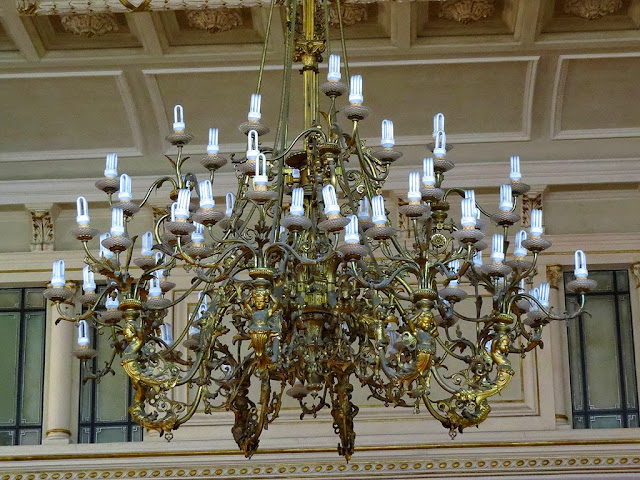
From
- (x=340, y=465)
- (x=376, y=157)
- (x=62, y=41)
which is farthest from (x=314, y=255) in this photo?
(x=62, y=41)

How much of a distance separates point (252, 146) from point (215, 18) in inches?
149

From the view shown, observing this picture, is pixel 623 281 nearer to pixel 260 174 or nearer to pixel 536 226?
pixel 536 226

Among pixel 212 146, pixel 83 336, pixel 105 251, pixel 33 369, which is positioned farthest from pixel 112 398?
pixel 212 146

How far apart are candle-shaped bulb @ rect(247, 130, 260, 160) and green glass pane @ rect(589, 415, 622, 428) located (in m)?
4.92

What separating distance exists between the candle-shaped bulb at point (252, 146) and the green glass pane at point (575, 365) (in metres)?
4.80

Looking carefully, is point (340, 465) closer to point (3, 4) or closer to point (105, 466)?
point (105, 466)

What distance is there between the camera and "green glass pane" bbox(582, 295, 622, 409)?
425 inches

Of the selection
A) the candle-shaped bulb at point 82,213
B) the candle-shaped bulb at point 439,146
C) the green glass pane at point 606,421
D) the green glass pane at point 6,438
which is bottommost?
the green glass pane at point 6,438

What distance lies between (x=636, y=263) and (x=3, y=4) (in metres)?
5.08

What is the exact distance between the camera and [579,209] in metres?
11.1

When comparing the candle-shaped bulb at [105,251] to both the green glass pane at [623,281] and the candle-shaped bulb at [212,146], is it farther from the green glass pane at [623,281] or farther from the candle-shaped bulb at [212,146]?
the green glass pane at [623,281]

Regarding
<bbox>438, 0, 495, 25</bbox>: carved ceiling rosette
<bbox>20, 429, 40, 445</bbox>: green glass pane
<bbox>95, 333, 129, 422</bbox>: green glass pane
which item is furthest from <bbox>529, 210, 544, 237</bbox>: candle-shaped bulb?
<bbox>20, 429, 40, 445</bbox>: green glass pane

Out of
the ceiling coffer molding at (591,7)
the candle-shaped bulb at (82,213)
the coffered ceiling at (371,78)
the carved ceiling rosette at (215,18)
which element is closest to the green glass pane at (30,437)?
the coffered ceiling at (371,78)

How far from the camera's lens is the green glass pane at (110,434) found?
10.8 m
